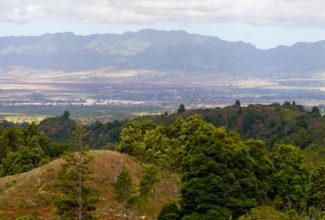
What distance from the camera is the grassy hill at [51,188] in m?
55.0

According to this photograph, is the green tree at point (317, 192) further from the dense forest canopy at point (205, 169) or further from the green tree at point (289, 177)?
the green tree at point (289, 177)

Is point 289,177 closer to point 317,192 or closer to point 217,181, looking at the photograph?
point 317,192

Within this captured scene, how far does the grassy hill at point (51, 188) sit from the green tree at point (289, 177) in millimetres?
12106

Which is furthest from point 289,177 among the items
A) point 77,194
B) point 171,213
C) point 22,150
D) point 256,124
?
point 256,124

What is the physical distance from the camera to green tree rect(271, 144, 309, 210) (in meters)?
54.5

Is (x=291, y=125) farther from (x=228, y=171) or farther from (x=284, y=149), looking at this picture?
(x=228, y=171)

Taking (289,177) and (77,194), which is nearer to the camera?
(77,194)

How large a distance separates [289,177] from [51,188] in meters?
24.7

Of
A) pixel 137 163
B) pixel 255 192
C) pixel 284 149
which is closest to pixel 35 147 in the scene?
pixel 137 163

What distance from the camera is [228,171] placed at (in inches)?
1802

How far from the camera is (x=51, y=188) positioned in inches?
2296

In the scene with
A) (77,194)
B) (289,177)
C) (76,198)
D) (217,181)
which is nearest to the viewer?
(76,198)

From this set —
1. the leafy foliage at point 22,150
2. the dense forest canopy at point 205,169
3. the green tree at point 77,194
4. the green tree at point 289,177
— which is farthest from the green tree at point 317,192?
the leafy foliage at point 22,150

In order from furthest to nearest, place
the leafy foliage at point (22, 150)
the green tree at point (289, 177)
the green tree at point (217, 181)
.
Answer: the leafy foliage at point (22, 150), the green tree at point (289, 177), the green tree at point (217, 181)
